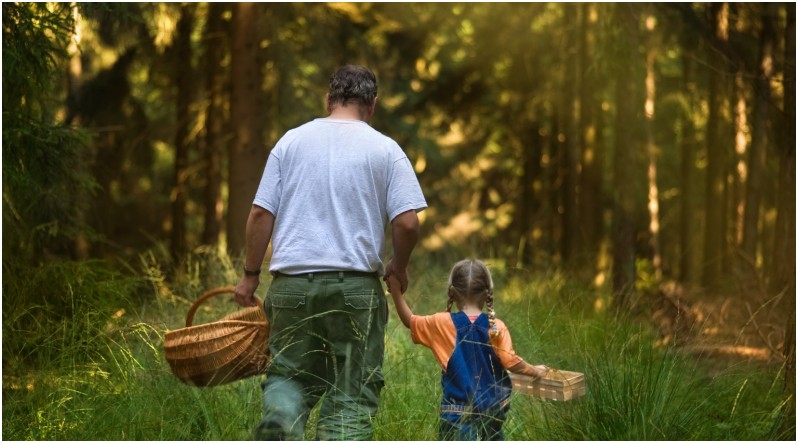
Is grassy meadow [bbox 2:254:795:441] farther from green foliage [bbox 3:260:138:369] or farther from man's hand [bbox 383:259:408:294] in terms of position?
man's hand [bbox 383:259:408:294]

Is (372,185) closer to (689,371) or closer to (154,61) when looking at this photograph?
(689,371)

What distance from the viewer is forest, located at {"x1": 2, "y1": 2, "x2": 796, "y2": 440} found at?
5.07 metres

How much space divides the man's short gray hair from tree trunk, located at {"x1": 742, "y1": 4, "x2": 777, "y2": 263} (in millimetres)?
7658

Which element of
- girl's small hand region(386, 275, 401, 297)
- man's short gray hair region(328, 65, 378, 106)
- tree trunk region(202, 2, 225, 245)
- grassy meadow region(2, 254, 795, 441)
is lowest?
grassy meadow region(2, 254, 795, 441)

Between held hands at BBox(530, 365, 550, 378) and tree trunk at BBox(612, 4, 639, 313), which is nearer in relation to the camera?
held hands at BBox(530, 365, 550, 378)

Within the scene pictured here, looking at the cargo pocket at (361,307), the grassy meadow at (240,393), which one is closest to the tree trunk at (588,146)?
the grassy meadow at (240,393)

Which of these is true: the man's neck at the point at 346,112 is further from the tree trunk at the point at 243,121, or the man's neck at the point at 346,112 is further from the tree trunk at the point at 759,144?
the tree trunk at the point at 759,144

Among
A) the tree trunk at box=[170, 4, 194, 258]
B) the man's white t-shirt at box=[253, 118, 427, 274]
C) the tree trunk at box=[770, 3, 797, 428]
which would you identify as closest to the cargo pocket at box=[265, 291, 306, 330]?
the man's white t-shirt at box=[253, 118, 427, 274]

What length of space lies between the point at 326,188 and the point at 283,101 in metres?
9.51

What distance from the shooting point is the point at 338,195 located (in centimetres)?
434

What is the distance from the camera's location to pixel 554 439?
4578 millimetres

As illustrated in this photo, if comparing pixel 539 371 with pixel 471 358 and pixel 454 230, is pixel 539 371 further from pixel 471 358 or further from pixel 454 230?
pixel 454 230

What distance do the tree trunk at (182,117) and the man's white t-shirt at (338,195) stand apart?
32.8 feet

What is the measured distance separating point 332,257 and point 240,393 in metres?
1.54
